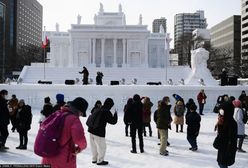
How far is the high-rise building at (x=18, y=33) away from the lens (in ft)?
260

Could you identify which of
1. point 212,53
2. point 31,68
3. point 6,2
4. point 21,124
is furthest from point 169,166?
point 6,2

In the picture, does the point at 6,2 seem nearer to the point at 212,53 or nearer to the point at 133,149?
the point at 212,53

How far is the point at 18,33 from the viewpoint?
11406 centimetres

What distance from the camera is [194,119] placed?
10.8 m

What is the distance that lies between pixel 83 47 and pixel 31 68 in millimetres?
16563

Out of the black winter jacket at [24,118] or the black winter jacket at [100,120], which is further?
the black winter jacket at [24,118]

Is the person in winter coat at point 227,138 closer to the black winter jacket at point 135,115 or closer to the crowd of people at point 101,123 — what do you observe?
the crowd of people at point 101,123

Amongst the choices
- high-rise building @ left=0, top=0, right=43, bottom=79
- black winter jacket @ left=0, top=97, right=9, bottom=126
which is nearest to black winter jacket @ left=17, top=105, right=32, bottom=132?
black winter jacket @ left=0, top=97, right=9, bottom=126

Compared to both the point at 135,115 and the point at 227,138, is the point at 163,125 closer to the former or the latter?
the point at 135,115

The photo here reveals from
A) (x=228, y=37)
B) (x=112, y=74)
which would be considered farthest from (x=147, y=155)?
(x=228, y=37)

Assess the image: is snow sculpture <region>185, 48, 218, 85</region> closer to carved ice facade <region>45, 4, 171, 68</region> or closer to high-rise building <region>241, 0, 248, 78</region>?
carved ice facade <region>45, 4, 171, 68</region>

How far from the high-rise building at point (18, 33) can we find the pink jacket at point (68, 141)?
194 feet

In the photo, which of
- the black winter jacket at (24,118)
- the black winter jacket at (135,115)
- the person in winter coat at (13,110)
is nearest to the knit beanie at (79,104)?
the black winter jacket at (135,115)

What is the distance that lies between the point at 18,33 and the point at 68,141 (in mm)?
114340
